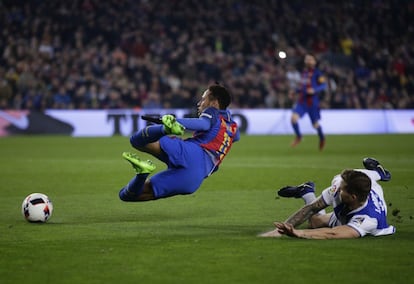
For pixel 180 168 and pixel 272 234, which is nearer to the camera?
pixel 272 234

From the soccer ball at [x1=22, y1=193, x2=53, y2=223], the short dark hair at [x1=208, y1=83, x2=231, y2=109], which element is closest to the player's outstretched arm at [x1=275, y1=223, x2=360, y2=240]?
the short dark hair at [x1=208, y1=83, x2=231, y2=109]

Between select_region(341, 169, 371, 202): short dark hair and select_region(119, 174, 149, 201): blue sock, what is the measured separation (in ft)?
7.41

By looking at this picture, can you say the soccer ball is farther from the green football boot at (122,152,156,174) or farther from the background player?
the background player

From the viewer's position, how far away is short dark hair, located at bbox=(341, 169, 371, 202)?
8047 mm

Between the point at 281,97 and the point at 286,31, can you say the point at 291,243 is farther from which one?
the point at 286,31

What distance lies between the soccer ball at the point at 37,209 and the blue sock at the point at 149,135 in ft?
4.20

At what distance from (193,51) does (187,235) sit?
2466 centimetres

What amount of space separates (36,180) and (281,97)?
18821 millimetres

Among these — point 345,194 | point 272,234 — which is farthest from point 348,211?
point 272,234

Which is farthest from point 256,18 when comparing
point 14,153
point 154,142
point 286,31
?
point 154,142

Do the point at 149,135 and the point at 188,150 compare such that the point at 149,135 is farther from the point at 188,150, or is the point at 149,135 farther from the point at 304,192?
the point at 304,192

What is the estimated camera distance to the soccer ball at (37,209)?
9664 millimetres

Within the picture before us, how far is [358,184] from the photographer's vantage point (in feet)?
26.4

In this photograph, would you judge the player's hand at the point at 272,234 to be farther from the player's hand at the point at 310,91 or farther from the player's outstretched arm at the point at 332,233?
the player's hand at the point at 310,91
